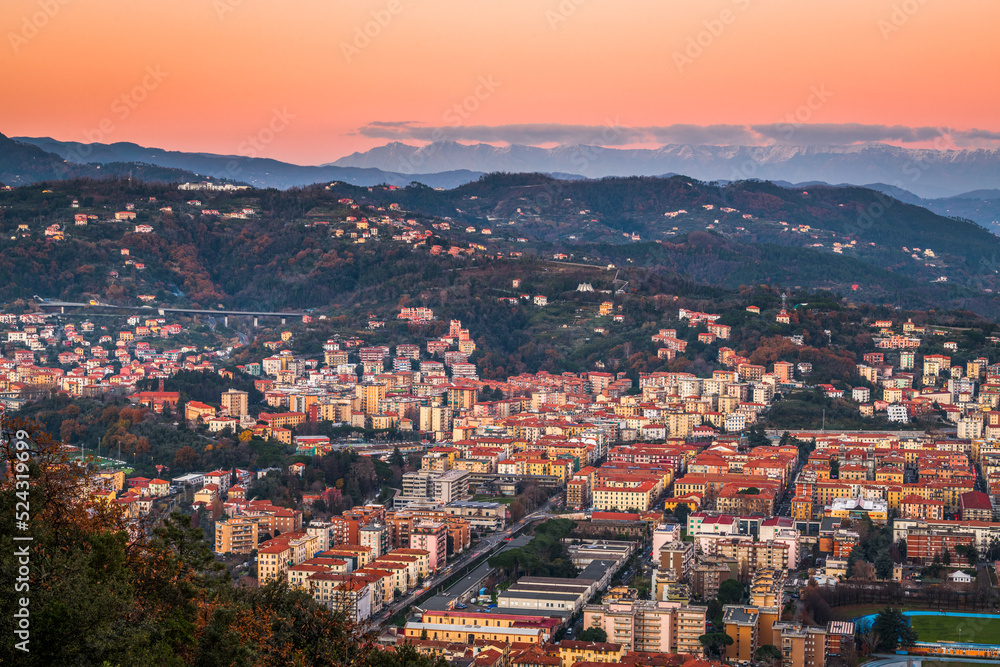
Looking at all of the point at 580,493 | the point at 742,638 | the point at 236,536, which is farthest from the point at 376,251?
the point at 742,638

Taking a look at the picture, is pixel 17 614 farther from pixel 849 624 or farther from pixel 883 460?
pixel 883 460

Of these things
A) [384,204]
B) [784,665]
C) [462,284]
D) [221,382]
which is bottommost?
[784,665]

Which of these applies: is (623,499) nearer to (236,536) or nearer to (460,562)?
(460,562)

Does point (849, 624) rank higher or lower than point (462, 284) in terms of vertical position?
lower

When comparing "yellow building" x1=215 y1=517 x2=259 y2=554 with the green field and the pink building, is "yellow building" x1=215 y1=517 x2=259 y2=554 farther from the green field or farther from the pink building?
the green field

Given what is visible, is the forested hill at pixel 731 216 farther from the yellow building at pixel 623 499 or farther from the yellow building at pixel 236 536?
the yellow building at pixel 236 536

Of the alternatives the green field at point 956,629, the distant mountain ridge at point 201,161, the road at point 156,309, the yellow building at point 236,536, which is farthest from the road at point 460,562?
the distant mountain ridge at point 201,161

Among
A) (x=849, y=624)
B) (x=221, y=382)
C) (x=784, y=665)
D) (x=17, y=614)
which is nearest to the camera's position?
(x=17, y=614)

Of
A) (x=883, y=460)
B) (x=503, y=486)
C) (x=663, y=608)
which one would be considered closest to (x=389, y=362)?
(x=503, y=486)
